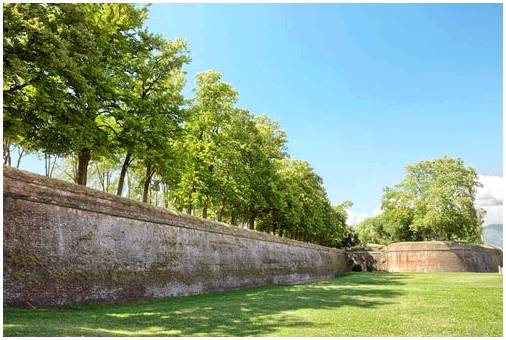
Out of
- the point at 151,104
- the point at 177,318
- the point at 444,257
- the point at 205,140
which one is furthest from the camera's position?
the point at 444,257

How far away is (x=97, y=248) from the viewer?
14633 mm

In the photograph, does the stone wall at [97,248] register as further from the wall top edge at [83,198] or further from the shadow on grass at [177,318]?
the shadow on grass at [177,318]

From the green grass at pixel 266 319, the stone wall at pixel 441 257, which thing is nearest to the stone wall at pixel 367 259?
the stone wall at pixel 441 257

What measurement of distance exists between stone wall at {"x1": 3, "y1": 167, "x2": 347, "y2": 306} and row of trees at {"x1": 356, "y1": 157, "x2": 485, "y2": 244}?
131ft

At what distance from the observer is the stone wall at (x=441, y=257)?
5419 cm

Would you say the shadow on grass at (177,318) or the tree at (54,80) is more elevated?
the tree at (54,80)

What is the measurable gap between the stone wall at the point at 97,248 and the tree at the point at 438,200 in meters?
39.9

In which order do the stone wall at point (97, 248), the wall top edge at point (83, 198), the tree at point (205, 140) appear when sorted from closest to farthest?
the stone wall at point (97, 248) → the wall top edge at point (83, 198) → the tree at point (205, 140)

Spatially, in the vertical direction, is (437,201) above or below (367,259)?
above

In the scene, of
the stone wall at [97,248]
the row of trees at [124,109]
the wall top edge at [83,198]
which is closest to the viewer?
the stone wall at [97,248]

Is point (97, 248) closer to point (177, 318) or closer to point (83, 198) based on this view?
point (83, 198)

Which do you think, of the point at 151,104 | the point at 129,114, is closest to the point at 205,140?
the point at 151,104

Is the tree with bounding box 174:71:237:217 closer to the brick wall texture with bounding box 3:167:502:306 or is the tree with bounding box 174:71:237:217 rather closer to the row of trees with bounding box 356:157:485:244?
the brick wall texture with bounding box 3:167:502:306

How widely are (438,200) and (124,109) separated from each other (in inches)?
1793
